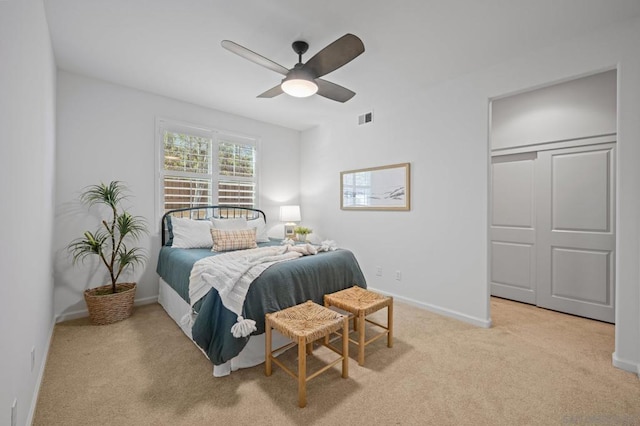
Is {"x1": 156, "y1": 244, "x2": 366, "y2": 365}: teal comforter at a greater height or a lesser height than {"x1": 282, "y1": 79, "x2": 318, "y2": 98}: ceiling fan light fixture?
lesser

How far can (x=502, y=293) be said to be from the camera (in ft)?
12.5

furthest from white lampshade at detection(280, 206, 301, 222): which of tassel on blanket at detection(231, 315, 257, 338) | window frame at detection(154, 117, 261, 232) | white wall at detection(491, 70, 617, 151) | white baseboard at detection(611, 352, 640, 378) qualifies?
white baseboard at detection(611, 352, 640, 378)

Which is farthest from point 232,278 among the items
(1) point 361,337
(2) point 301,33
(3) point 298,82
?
(2) point 301,33

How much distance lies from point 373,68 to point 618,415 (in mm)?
3238

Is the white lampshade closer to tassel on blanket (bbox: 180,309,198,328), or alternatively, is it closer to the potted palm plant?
the potted palm plant

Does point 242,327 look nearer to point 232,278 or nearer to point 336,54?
point 232,278

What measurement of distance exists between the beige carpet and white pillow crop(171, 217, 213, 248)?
992 millimetres

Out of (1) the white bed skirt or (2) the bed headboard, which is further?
(2) the bed headboard

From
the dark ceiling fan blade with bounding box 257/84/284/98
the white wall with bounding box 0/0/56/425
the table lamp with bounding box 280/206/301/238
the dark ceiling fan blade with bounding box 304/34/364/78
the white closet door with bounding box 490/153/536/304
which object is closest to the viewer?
the white wall with bounding box 0/0/56/425

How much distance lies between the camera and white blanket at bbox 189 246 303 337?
6.42ft

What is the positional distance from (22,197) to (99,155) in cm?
203

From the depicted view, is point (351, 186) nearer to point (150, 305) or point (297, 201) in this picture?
point (297, 201)

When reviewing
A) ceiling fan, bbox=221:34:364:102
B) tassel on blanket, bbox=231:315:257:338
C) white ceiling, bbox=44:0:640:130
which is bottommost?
tassel on blanket, bbox=231:315:257:338

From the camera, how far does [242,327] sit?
1892 mm
